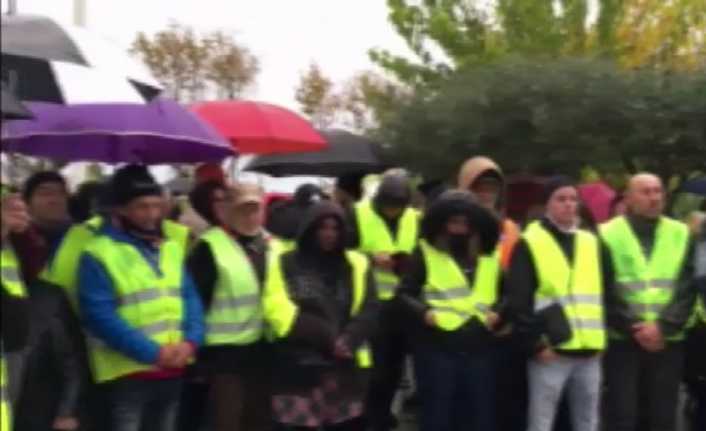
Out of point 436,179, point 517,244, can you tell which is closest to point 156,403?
point 517,244

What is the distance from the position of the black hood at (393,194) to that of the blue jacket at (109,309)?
266 cm

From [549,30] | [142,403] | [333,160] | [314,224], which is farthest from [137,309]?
[549,30]

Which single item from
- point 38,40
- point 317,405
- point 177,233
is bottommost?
point 317,405

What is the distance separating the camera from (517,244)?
28.2ft

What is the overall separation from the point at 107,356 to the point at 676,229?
3626 mm

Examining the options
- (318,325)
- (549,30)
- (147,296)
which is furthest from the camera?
(549,30)

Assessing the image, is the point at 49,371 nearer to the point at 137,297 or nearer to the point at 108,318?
the point at 108,318

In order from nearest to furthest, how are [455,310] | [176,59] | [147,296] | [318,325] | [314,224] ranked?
[147,296]
[318,325]
[314,224]
[455,310]
[176,59]

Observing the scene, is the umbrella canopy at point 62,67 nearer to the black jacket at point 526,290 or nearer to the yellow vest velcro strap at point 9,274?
the yellow vest velcro strap at point 9,274

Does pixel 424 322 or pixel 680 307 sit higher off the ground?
pixel 680 307

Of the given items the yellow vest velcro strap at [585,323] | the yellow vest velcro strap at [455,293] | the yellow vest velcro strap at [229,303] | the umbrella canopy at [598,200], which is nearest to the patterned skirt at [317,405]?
the yellow vest velcro strap at [229,303]

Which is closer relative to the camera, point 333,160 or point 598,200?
point 598,200

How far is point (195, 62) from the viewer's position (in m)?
36.6

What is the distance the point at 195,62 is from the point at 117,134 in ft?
94.4
